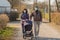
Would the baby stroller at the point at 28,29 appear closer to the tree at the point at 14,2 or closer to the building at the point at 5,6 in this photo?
the building at the point at 5,6

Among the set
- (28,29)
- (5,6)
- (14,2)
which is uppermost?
(14,2)

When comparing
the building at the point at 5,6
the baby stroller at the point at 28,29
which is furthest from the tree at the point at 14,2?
the baby stroller at the point at 28,29

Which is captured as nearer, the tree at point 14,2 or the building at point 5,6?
the building at point 5,6

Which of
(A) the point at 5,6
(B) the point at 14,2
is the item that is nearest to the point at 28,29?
(A) the point at 5,6

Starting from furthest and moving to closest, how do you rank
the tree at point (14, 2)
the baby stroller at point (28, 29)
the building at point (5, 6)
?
1. the tree at point (14, 2)
2. the building at point (5, 6)
3. the baby stroller at point (28, 29)

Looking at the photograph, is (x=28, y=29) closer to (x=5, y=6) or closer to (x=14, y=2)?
(x=5, y=6)

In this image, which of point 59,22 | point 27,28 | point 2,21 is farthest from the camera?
point 59,22

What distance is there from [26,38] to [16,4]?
31039 millimetres

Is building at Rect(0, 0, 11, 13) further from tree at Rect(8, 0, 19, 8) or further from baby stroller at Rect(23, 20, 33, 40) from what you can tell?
baby stroller at Rect(23, 20, 33, 40)

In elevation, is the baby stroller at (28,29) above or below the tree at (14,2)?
below

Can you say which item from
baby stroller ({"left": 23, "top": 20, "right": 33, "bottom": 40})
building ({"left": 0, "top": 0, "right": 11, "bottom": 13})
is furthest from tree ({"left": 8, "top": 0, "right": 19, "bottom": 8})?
baby stroller ({"left": 23, "top": 20, "right": 33, "bottom": 40})

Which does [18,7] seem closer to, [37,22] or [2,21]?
[2,21]

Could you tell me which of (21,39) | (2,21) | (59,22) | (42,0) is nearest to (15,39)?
(21,39)

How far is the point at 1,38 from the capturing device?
11898mm
